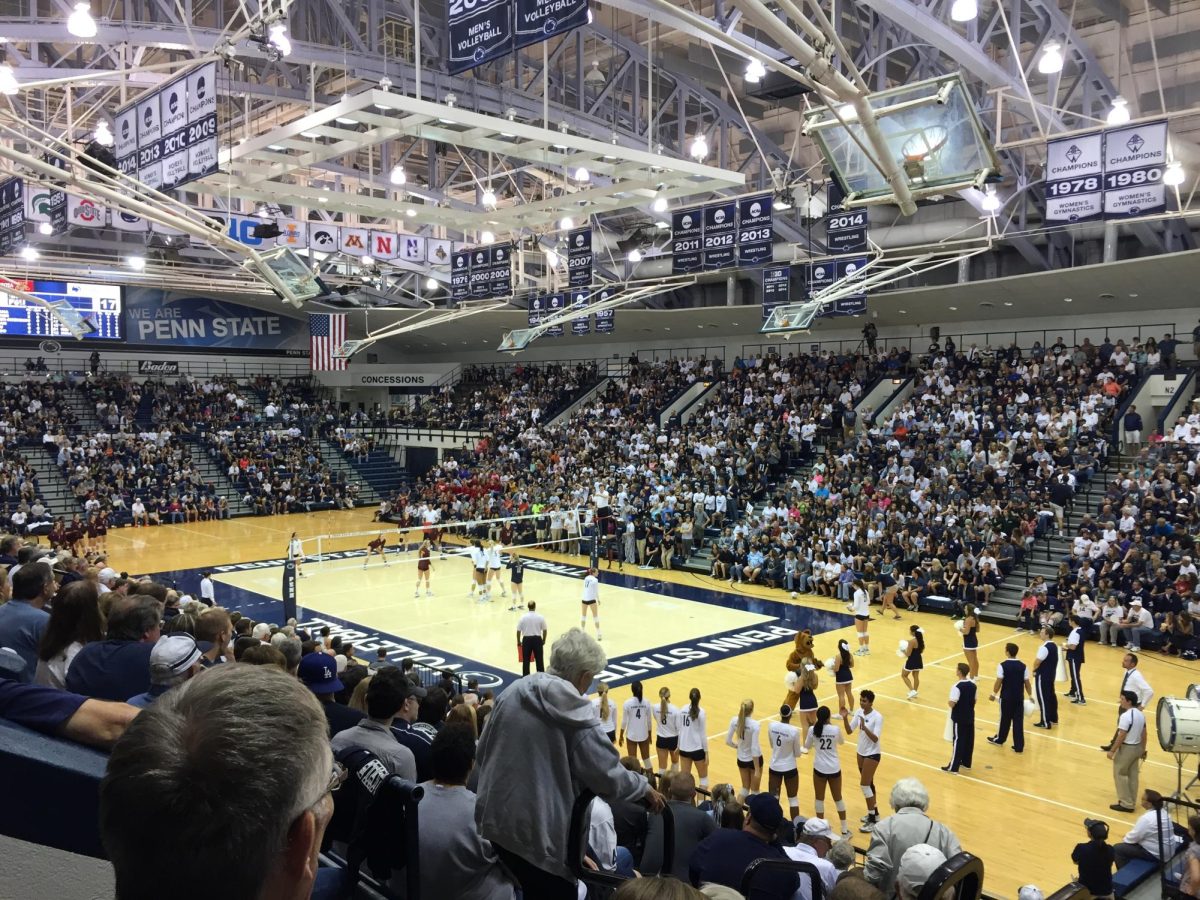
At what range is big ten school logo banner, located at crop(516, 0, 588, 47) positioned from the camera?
946 cm

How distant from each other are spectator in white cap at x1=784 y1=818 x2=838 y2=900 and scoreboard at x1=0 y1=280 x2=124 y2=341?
3601 cm

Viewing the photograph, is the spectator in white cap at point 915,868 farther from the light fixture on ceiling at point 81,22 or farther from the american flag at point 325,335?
the american flag at point 325,335

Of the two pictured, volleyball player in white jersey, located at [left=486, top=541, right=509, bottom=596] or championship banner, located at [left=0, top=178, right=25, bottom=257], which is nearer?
championship banner, located at [left=0, top=178, right=25, bottom=257]

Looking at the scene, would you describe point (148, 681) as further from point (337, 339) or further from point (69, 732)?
point (337, 339)

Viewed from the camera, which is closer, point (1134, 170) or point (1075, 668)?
point (1075, 668)

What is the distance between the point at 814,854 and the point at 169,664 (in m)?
4.19

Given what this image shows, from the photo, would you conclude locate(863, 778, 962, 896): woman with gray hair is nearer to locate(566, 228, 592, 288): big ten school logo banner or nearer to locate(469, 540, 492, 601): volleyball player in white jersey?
locate(469, 540, 492, 601): volleyball player in white jersey

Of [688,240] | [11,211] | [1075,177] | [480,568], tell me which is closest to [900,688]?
[1075,177]

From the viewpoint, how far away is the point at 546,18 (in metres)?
9.69

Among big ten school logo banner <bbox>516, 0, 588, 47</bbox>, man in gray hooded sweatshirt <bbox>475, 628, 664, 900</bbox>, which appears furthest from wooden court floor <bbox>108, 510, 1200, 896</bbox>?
big ten school logo banner <bbox>516, 0, 588, 47</bbox>

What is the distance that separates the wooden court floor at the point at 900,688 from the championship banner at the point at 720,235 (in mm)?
7757

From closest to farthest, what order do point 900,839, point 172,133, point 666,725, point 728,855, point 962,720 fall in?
point 728,855 < point 900,839 < point 666,725 < point 962,720 < point 172,133

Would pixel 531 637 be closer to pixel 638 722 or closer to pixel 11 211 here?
pixel 638 722

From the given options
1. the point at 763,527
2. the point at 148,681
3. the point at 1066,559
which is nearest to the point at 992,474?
the point at 1066,559
